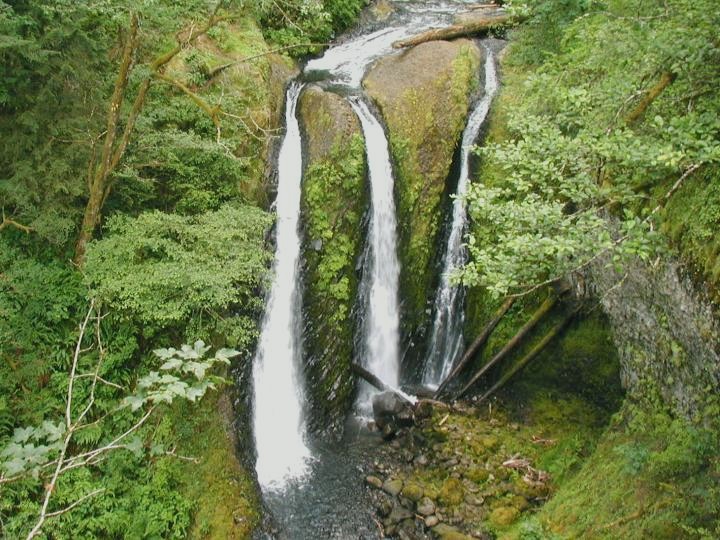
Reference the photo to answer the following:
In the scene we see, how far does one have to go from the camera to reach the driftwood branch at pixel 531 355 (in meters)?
9.92

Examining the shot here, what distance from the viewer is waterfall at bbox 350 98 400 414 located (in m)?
11.0

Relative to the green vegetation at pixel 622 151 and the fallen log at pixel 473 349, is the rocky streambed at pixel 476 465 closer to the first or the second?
the fallen log at pixel 473 349

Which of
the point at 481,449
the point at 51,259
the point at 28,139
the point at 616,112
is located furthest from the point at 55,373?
the point at 616,112

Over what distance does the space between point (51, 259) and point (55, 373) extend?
1.88 metres

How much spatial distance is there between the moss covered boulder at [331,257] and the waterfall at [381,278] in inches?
12.9

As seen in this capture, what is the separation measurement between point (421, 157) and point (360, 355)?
4259mm

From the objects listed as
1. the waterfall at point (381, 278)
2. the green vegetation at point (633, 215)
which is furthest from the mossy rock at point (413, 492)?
the waterfall at point (381, 278)

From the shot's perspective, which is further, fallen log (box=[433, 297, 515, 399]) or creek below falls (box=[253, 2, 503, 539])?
fallen log (box=[433, 297, 515, 399])

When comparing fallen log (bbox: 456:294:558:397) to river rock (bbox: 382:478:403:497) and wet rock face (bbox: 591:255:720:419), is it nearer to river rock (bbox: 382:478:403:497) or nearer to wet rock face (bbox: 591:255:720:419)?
wet rock face (bbox: 591:255:720:419)

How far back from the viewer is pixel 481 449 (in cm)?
926

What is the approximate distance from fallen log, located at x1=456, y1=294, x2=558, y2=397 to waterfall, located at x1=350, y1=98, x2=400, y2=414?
159cm

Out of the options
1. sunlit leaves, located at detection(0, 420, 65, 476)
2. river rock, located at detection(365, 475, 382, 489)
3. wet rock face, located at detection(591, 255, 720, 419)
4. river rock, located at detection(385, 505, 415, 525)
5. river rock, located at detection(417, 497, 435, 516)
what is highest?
sunlit leaves, located at detection(0, 420, 65, 476)

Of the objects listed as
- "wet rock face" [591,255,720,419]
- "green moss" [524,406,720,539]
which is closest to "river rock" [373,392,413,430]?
"green moss" [524,406,720,539]

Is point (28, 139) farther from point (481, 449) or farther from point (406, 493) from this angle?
point (481, 449)
